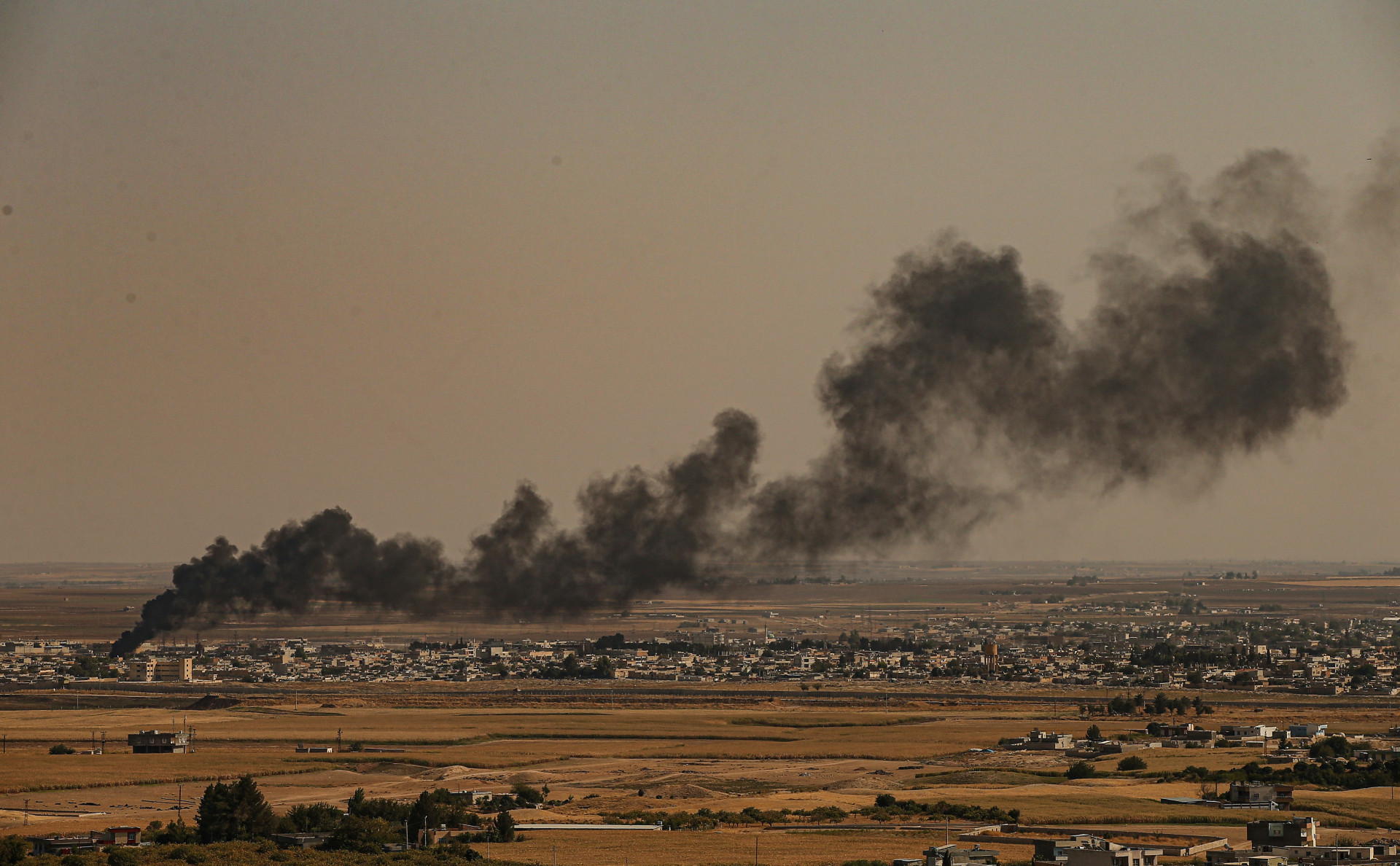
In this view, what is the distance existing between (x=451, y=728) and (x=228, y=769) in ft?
95.2

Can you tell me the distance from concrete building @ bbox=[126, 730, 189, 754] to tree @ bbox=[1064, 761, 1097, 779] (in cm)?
5421

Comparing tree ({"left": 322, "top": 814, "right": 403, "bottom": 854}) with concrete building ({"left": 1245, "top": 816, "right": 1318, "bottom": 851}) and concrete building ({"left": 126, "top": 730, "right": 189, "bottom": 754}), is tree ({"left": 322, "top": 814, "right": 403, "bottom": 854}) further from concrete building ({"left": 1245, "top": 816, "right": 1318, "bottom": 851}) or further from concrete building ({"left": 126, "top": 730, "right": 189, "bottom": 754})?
concrete building ({"left": 126, "top": 730, "right": 189, "bottom": 754})

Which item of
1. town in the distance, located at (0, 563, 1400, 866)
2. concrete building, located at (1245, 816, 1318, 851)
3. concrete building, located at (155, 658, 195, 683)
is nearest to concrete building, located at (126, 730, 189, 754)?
town in the distance, located at (0, 563, 1400, 866)

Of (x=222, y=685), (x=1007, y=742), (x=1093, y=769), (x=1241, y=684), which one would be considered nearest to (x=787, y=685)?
(x=1241, y=684)

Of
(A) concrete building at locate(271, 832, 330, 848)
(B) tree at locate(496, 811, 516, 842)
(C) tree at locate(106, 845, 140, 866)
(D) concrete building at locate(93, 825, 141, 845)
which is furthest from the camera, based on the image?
(B) tree at locate(496, 811, 516, 842)

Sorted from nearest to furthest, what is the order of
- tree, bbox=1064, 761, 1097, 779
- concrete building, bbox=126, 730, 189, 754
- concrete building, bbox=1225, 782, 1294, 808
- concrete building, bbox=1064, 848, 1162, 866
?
concrete building, bbox=1064, 848, 1162, 866 < concrete building, bbox=1225, 782, 1294, 808 < tree, bbox=1064, 761, 1097, 779 < concrete building, bbox=126, 730, 189, 754

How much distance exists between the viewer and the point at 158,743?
12231cm

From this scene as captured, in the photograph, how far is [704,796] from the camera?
99562 mm

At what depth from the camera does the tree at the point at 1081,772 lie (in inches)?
4181

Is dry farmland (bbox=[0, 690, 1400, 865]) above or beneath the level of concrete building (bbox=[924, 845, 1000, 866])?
beneath

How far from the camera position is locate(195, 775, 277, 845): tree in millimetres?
79875

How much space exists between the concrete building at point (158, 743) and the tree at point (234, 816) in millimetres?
39349

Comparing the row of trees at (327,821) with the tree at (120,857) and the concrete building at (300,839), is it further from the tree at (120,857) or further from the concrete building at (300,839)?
the tree at (120,857)

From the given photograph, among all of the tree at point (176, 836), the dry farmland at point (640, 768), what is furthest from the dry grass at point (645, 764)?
the tree at point (176, 836)
